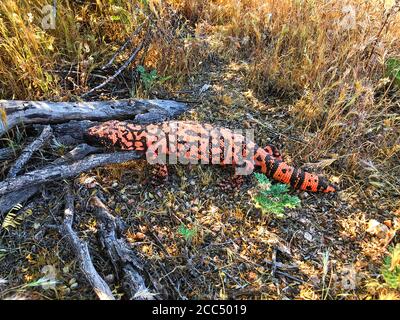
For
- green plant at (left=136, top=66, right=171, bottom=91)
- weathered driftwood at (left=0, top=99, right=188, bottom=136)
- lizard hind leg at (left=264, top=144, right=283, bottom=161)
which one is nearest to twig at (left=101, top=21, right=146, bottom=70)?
green plant at (left=136, top=66, right=171, bottom=91)

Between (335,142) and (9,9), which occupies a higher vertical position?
(9,9)

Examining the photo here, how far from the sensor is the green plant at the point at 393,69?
333 cm

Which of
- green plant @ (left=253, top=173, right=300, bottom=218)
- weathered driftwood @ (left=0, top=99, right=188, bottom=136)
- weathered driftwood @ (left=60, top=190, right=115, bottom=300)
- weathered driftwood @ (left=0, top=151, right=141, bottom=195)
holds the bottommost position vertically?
weathered driftwood @ (left=60, top=190, right=115, bottom=300)

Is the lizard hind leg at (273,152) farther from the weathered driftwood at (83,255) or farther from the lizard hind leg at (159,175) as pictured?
the weathered driftwood at (83,255)

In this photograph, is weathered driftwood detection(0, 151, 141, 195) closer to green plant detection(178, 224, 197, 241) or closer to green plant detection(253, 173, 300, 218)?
green plant detection(178, 224, 197, 241)

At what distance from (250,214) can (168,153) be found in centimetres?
84

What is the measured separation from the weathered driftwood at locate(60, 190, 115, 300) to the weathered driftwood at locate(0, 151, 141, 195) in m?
0.20

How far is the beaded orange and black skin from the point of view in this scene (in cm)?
283

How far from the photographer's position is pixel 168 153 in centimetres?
294

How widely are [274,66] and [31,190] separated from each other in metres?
2.45

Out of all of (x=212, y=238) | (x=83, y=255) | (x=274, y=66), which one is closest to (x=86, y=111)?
(x=83, y=255)

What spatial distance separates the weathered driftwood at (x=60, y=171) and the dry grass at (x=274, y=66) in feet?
2.30

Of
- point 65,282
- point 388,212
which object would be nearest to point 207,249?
point 65,282
